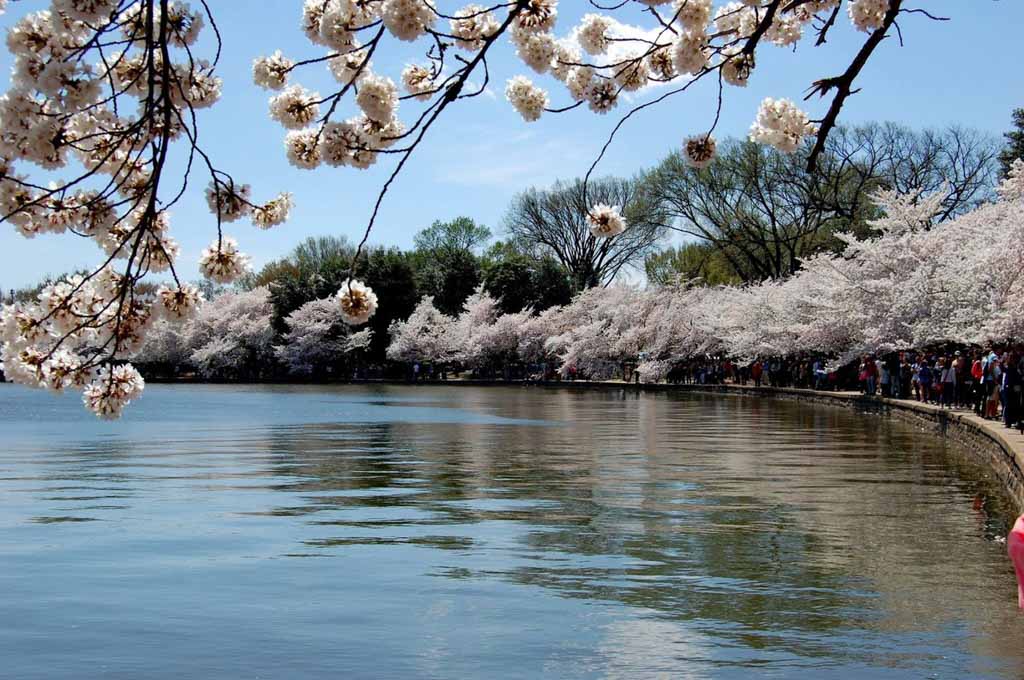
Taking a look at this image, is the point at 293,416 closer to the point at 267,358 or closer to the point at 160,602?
the point at 160,602

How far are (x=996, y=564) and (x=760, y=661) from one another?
4214 millimetres

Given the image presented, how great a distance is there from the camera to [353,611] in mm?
9414

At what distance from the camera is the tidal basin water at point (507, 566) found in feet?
26.8

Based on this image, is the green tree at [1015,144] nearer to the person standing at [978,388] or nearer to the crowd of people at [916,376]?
the crowd of people at [916,376]

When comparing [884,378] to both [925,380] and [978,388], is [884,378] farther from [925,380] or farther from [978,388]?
[978,388]

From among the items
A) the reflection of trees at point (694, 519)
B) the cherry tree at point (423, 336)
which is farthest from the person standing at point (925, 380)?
the cherry tree at point (423, 336)

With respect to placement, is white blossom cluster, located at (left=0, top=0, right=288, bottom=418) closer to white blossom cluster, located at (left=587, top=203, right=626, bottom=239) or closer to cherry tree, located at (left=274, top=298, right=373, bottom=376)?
white blossom cluster, located at (left=587, top=203, right=626, bottom=239)

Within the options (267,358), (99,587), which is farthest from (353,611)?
(267,358)

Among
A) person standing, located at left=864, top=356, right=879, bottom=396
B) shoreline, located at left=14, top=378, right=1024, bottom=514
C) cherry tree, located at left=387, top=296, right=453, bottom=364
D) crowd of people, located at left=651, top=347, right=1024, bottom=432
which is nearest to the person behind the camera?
shoreline, located at left=14, top=378, right=1024, bottom=514

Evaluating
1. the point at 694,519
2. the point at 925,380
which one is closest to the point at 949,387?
the point at 925,380

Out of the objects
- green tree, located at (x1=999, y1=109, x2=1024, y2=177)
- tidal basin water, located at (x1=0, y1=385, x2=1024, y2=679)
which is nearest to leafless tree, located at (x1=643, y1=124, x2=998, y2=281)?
green tree, located at (x1=999, y1=109, x2=1024, y2=177)

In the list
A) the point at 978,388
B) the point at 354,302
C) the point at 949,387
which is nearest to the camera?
the point at 354,302

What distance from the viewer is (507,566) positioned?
1103cm

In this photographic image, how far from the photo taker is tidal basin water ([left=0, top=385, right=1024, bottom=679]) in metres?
8.17
